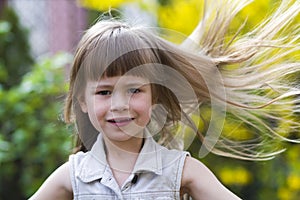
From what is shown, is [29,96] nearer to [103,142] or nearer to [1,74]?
[1,74]

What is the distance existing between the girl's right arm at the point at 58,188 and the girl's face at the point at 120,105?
0.20 metres

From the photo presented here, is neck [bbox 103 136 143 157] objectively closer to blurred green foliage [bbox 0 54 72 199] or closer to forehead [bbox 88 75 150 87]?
forehead [bbox 88 75 150 87]

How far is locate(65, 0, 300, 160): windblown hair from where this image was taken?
2.58 m

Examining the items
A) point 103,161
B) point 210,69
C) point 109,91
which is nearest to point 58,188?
point 103,161

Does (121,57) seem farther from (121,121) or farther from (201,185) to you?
(201,185)

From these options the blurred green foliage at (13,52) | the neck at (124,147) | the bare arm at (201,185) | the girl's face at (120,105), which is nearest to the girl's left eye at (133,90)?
the girl's face at (120,105)

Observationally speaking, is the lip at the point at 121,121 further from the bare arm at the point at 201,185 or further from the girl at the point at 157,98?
the bare arm at the point at 201,185

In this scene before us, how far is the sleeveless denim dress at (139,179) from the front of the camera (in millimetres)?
2523

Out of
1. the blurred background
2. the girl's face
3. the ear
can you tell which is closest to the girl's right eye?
the girl's face

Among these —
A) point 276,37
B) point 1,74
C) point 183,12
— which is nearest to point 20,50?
point 1,74

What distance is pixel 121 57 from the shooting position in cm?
251

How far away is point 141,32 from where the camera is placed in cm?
266

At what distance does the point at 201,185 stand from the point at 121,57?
0.47m

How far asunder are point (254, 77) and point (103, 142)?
2.06ft
